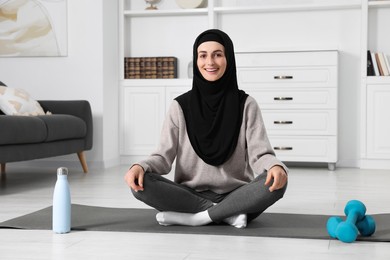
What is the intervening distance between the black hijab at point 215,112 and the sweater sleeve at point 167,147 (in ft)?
0.17

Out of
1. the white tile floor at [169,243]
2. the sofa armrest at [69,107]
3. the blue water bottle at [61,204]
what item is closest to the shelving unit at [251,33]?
the sofa armrest at [69,107]

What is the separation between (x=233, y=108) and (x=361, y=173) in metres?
2.62

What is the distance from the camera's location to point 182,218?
238cm

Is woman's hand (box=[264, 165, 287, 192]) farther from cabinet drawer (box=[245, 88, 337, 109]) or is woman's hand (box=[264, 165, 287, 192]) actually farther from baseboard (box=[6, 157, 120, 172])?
baseboard (box=[6, 157, 120, 172])

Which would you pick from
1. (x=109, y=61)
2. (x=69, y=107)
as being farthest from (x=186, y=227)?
(x=109, y=61)

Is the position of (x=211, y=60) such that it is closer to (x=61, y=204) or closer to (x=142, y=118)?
(x=61, y=204)

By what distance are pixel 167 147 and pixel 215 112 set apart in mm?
239

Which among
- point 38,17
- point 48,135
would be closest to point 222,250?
point 48,135

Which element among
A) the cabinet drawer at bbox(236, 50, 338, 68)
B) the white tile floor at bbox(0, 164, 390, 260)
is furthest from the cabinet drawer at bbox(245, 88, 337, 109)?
the white tile floor at bbox(0, 164, 390, 260)

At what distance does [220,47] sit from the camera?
2.42 metres

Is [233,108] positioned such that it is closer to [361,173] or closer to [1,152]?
[1,152]

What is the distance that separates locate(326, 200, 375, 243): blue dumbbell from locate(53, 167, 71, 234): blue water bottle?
0.94 m

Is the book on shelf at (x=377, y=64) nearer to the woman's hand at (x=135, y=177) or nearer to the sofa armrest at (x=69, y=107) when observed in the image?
the sofa armrest at (x=69, y=107)

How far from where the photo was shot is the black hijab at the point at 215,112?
238cm
